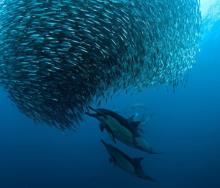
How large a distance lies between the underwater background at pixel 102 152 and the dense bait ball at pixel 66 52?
A: 19.1 meters

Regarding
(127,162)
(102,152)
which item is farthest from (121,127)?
(102,152)

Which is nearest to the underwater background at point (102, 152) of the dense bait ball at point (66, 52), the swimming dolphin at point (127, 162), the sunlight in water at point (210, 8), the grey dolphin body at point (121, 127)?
the sunlight in water at point (210, 8)

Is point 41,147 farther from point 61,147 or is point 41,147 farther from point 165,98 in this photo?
point 165,98

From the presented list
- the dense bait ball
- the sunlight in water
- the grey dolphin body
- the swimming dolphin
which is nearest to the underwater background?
the sunlight in water

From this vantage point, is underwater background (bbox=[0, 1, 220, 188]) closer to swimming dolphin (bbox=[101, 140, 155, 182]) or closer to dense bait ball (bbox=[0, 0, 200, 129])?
dense bait ball (bbox=[0, 0, 200, 129])

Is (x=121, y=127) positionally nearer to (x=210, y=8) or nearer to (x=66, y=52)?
(x=66, y=52)

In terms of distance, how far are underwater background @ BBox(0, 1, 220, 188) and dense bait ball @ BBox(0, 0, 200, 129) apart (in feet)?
62.5

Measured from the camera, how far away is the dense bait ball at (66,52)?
6273 millimetres

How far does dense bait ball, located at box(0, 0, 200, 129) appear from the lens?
247 inches

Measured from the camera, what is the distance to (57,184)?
3002 centimetres

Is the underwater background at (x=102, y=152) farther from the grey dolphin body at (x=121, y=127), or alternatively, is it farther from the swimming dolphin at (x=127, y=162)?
the grey dolphin body at (x=121, y=127)

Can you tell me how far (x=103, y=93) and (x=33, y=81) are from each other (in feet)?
4.05

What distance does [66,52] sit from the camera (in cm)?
624

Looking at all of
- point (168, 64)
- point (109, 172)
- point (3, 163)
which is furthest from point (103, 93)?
point (3, 163)
